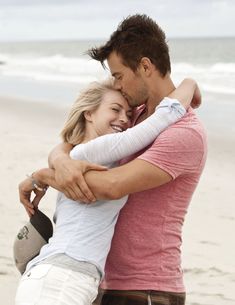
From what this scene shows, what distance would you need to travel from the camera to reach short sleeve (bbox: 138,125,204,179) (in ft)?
8.55

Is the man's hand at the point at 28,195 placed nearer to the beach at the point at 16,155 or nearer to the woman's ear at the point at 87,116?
the woman's ear at the point at 87,116

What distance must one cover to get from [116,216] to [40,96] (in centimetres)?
1688

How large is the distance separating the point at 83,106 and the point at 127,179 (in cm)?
46

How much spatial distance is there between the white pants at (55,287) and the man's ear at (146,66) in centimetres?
85

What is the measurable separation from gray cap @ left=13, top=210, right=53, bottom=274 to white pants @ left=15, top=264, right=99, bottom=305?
1.05 ft

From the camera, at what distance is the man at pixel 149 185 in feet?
8.61

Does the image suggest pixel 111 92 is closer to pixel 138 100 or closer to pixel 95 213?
pixel 138 100

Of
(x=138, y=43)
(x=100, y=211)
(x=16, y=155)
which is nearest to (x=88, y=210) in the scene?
(x=100, y=211)

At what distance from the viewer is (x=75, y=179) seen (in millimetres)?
2631

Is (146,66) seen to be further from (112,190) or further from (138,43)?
(112,190)

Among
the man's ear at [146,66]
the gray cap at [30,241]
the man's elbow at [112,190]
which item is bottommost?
the gray cap at [30,241]

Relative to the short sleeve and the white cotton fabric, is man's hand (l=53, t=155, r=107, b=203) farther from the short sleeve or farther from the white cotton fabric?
the short sleeve

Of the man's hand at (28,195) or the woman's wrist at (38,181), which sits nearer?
the woman's wrist at (38,181)

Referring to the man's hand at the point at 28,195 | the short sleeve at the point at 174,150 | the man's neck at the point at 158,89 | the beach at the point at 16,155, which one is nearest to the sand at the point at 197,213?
the beach at the point at 16,155
